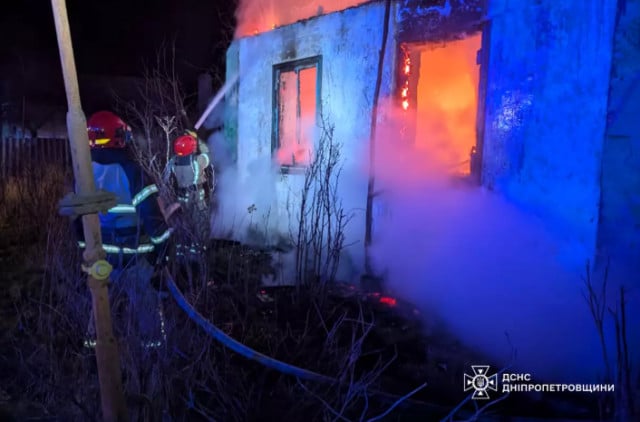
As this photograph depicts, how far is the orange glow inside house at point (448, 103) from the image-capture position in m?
6.34

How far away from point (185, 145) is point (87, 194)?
566cm

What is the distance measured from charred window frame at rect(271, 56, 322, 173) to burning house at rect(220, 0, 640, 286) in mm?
20

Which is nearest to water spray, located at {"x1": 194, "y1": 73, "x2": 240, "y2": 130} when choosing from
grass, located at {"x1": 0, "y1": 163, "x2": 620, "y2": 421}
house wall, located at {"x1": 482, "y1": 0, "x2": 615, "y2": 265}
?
grass, located at {"x1": 0, "y1": 163, "x2": 620, "y2": 421}

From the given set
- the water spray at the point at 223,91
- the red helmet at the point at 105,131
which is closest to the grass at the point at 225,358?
the red helmet at the point at 105,131

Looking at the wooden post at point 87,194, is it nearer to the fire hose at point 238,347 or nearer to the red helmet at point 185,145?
the fire hose at point 238,347

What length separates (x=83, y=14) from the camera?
20.0 meters

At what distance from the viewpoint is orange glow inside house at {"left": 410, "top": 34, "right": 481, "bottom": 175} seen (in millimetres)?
6344

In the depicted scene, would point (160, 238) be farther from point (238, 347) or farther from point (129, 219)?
point (238, 347)

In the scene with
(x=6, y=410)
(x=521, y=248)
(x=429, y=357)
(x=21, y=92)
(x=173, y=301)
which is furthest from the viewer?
(x=21, y=92)

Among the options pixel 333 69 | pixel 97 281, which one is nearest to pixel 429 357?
pixel 97 281

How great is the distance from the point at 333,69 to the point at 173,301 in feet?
14.9

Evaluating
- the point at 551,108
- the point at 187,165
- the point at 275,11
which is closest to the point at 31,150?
the point at 187,165

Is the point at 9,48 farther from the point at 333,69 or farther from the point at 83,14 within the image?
the point at 333,69

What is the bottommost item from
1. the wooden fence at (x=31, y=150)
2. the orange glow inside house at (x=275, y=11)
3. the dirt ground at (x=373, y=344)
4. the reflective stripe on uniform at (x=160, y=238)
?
the dirt ground at (x=373, y=344)
